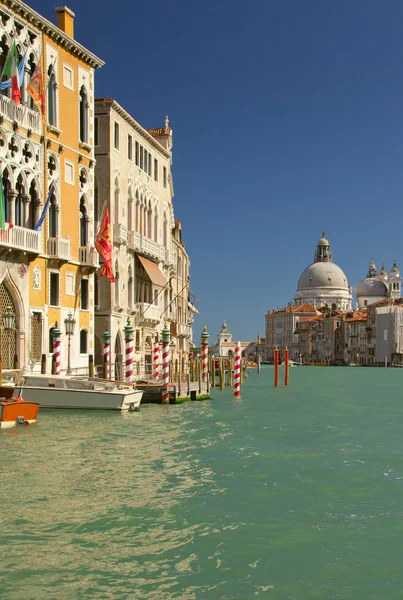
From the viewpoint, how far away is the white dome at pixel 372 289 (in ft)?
514

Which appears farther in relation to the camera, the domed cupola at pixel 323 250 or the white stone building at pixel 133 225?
the domed cupola at pixel 323 250

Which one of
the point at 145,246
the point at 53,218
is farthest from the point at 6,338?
the point at 145,246

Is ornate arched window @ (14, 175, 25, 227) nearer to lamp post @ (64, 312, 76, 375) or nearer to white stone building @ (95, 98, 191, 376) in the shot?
lamp post @ (64, 312, 76, 375)

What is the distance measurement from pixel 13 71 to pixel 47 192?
3206 mm

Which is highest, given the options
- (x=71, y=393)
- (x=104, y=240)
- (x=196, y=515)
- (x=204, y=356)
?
(x=104, y=240)

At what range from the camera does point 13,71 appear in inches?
787

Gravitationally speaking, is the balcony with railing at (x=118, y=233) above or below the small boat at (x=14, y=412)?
above

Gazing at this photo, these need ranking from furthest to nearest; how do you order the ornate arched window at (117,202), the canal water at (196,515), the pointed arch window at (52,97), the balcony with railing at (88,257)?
1. the ornate arched window at (117,202)
2. the balcony with railing at (88,257)
3. the pointed arch window at (52,97)
4. the canal water at (196,515)

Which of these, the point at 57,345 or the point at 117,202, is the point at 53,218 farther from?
the point at 117,202

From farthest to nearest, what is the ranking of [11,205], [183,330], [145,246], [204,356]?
[183,330]
[145,246]
[204,356]
[11,205]

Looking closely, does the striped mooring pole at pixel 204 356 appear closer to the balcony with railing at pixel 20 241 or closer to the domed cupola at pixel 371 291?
the balcony with railing at pixel 20 241

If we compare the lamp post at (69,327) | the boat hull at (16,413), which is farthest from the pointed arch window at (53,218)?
the boat hull at (16,413)

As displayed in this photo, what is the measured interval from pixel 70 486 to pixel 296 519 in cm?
287

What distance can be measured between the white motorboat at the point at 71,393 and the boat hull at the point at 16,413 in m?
2.48
